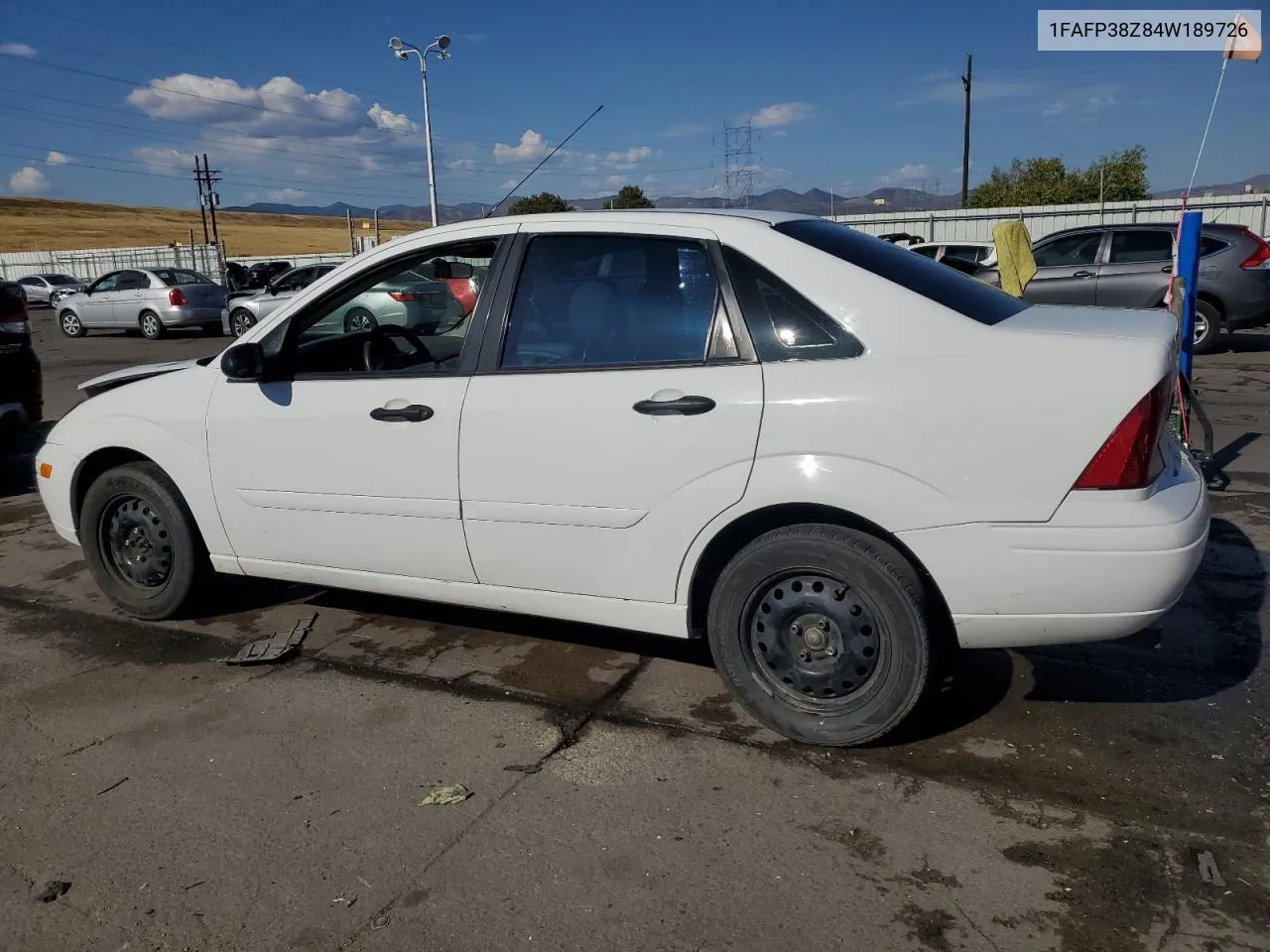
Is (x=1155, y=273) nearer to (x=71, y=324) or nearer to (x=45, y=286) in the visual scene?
(x=71, y=324)

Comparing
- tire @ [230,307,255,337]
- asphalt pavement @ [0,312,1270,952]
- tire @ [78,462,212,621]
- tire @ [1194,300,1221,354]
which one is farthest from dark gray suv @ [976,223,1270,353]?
tire @ [230,307,255,337]

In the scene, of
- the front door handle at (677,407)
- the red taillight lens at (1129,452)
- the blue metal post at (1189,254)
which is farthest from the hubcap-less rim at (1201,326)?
the front door handle at (677,407)

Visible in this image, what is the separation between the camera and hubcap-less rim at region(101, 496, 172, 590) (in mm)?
4582

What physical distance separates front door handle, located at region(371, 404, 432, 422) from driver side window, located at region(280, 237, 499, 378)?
159 millimetres

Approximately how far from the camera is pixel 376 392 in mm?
3842

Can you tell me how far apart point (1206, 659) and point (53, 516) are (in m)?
5.24

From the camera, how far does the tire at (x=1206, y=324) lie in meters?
12.7

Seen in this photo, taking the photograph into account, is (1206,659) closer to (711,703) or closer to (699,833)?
(711,703)

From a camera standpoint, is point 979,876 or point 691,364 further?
point 691,364

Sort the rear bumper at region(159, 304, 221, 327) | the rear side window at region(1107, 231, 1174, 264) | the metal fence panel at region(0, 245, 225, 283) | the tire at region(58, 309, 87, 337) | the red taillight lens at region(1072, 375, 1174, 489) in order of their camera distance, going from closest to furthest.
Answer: the red taillight lens at region(1072, 375, 1174, 489), the rear side window at region(1107, 231, 1174, 264), the rear bumper at region(159, 304, 221, 327), the tire at region(58, 309, 87, 337), the metal fence panel at region(0, 245, 225, 283)

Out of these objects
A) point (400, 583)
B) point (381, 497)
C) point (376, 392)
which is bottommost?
point (400, 583)

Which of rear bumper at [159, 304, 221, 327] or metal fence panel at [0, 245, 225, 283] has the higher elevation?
metal fence panel at [0, 245, 225, 283]

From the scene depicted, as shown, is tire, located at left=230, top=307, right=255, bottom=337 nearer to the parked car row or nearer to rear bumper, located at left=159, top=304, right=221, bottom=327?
rear bumper, located at left=159, top=304, right=221, bottom=327

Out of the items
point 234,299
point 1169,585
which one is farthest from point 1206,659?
point 234,299
